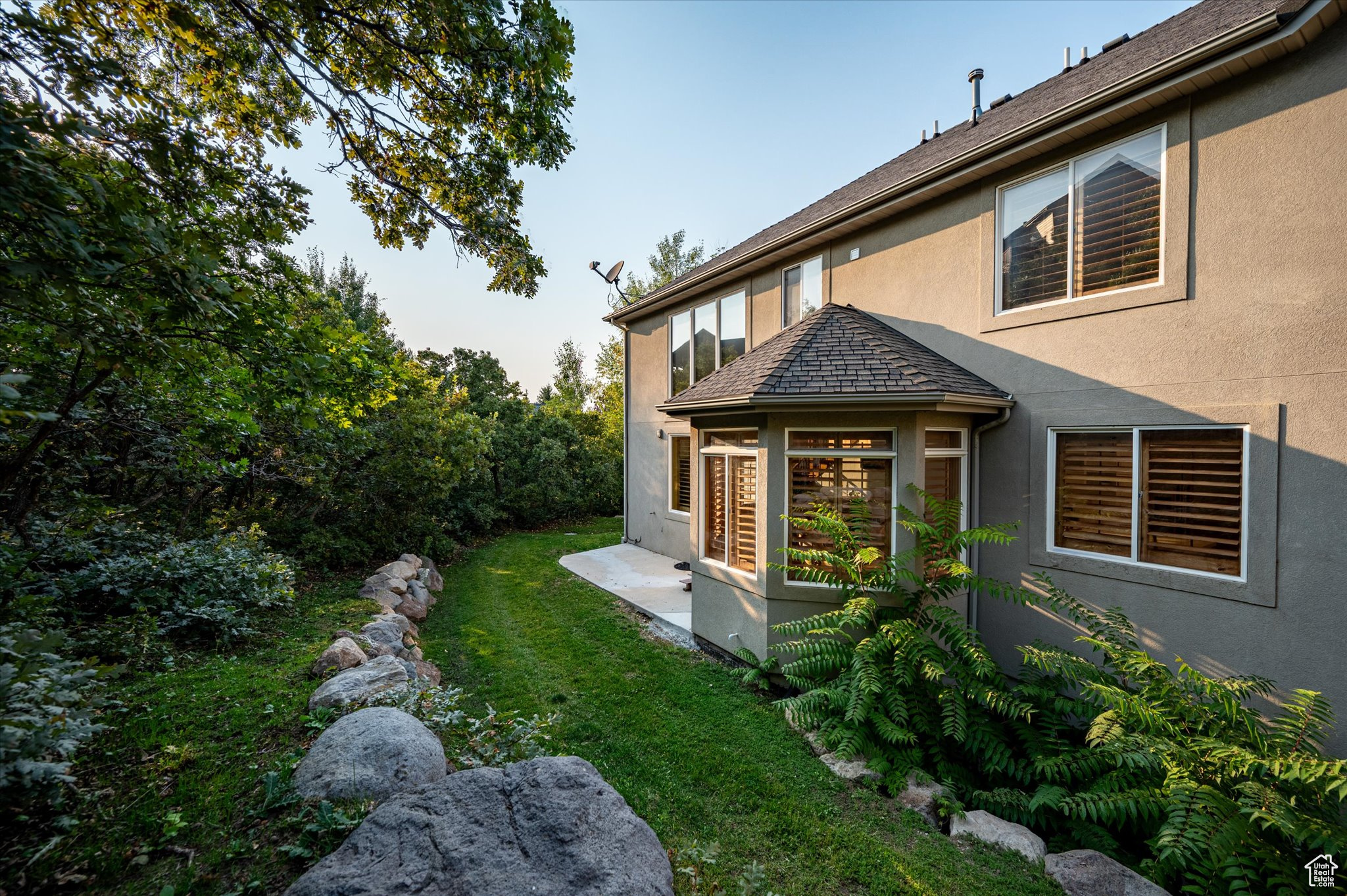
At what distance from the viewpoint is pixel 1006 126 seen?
617cm

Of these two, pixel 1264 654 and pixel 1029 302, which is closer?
pixel 1264 654

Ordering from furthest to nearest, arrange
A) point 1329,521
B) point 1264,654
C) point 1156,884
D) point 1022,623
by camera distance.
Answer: point 1022,623
point 1264,654
point 1329,521
point 1156,884

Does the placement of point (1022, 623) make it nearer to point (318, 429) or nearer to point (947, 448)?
point (947, 448)

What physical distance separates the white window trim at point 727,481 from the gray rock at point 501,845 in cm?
364

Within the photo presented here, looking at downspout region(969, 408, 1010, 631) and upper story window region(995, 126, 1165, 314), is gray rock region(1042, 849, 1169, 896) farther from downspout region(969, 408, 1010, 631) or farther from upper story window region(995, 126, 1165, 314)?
upper story window region(995, 126, 1165, 314)

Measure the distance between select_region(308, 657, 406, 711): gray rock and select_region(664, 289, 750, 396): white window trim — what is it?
7040 mm

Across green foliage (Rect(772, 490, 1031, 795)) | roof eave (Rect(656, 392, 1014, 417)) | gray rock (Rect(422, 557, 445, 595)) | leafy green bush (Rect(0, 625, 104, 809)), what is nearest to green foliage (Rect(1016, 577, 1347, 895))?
green foliage (Rect(772, 490, 1031, 795))

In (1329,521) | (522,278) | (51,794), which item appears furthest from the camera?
(522,278)

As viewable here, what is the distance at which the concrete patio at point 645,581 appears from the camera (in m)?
7.84

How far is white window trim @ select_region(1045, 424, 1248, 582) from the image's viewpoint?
15.4ft

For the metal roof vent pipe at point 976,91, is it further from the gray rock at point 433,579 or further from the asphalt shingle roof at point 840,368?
the gray rock at point 433,579

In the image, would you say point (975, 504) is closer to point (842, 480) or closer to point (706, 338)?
point (842, 480)

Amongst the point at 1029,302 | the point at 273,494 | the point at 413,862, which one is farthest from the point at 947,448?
the point at 273,494

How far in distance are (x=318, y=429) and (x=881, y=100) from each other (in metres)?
10.8
